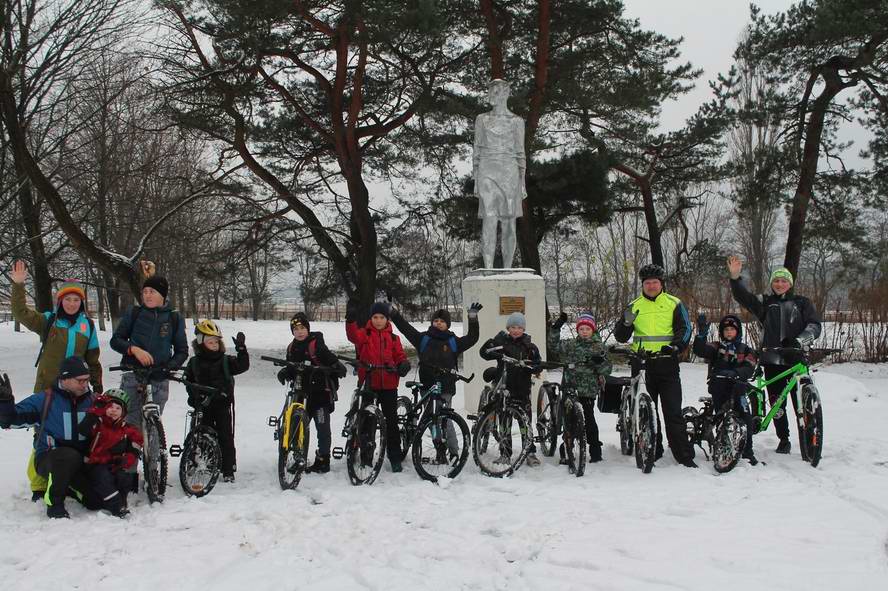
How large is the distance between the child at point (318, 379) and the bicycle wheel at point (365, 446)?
1.23 ft

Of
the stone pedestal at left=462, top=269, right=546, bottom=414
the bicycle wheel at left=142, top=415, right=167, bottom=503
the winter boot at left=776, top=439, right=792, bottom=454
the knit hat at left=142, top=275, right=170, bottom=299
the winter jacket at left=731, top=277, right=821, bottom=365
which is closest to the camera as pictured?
the bicycle wheel at left=142, top=415, right=167, bottom=503

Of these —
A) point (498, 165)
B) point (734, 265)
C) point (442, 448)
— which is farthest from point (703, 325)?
point (498, 165)

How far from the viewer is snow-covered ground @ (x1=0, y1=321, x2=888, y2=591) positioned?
3201mm

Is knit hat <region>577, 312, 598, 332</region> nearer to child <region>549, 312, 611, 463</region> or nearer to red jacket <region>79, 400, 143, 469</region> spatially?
child <region>549, 312, 611, 463</region>

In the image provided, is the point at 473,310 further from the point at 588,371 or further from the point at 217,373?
the point at 217,373

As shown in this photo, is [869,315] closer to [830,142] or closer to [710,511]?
[830,142]

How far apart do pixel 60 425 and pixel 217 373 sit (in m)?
1.05

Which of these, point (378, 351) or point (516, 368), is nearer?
point (378, 351)

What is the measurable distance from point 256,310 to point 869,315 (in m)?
31.1

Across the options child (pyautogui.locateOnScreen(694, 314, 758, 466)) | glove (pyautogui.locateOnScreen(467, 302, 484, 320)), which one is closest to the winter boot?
child (pyautogui.locateOnScreen(694, 314, 758, 466))

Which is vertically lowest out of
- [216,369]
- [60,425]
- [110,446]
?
[110,446]

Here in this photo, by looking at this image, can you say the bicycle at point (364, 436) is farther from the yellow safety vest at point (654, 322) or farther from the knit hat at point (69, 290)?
the yellow safety vest at point (654, 322)

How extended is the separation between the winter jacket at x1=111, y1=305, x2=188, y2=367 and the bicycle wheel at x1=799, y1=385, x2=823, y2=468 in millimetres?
4665

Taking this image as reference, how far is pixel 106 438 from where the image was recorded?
4.23 metres
